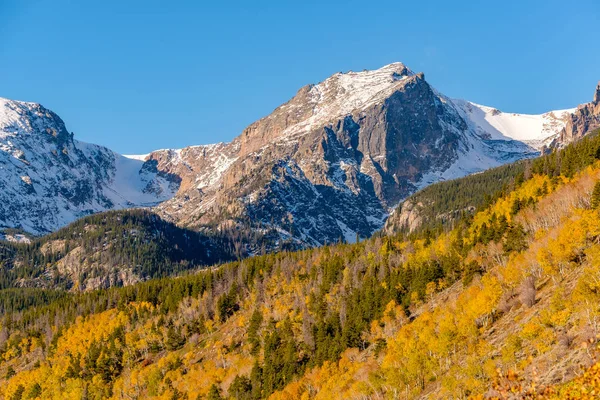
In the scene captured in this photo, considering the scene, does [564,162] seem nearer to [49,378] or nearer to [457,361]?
[457,361]

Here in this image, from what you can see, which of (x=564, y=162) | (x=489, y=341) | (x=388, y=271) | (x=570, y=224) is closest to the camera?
(x=489, y=341)

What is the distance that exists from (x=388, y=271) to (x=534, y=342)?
8863 cm

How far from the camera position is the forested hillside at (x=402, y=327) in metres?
72.4

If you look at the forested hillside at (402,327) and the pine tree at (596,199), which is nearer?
the forested hillside at (402,327)

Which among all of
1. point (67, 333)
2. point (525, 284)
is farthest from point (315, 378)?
point (67, 333)

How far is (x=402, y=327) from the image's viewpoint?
115875 millimetres

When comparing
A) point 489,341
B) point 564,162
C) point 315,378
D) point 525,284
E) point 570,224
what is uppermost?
point 564,162

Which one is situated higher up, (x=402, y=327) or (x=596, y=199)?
(x=596, y=199)

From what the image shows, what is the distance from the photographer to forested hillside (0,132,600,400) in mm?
72375

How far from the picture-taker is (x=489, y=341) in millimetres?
85500

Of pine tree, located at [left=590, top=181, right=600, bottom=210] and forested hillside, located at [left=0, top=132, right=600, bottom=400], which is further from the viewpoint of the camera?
pine tree, located at [left=590, top=181, right=600, bottom=210]

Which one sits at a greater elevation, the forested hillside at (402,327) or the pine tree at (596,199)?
the pine tree at (596,199)

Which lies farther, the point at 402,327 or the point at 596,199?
the point at 402,327

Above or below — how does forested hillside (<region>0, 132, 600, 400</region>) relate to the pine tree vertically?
below
